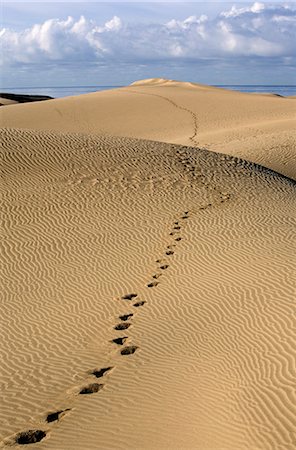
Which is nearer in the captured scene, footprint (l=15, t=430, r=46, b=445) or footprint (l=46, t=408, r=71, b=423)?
footprint (l=15, t=430, r=46, b=445)

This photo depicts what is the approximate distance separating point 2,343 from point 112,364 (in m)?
1.87

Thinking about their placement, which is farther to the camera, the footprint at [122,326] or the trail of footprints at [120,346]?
the footprint at [122,326]

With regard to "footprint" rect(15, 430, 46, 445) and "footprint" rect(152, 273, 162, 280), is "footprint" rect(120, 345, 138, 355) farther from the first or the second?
"footprint" rect(152, 273, 162, 280)

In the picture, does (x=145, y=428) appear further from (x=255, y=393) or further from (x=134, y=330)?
(x=134, y=330)

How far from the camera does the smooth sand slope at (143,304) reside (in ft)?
19.7

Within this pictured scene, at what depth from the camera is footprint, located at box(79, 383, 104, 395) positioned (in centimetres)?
672

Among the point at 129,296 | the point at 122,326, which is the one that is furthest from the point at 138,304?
the point at 122,326

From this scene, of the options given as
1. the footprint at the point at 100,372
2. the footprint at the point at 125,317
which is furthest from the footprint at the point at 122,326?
the footprint at the point at 100,372

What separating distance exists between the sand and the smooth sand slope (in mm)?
25

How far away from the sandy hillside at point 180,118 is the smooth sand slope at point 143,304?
29.3ft

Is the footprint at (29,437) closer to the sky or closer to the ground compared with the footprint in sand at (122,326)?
closer to the ground

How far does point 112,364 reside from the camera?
24.0ft

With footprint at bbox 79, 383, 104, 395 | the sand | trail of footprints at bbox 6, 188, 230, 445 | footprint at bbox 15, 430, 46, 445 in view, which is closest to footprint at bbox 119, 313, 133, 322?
trail of footprints at bbox 6, 188, 230, 445

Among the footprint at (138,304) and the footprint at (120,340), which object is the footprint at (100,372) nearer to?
the footprint at (120,340)
